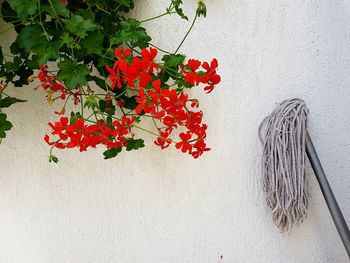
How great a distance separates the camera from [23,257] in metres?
1.32

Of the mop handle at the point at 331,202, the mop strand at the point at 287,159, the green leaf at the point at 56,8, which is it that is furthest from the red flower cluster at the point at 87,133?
the mop handle at the point at 331,202

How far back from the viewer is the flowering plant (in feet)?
3.09

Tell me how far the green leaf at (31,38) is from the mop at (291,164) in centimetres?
77

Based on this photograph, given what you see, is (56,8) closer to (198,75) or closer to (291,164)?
(198,75)

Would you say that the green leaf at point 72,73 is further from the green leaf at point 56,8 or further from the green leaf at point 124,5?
the green leaf at point 124,5

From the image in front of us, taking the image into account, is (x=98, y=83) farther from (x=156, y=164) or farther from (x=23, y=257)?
(x=23, y=257)

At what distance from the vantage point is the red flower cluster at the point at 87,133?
0.97 meters

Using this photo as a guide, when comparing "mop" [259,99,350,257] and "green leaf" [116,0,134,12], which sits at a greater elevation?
"green leaf" [116,0,134,12]

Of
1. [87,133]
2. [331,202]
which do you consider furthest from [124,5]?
[331,202]

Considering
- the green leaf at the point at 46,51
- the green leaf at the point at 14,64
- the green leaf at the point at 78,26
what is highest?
the green leaf at the point at 14,64

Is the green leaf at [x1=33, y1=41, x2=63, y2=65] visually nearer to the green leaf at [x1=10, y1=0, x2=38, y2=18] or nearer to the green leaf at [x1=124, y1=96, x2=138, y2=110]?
the green leaf at [x1=10, y1=0, x2=38, y2=18]

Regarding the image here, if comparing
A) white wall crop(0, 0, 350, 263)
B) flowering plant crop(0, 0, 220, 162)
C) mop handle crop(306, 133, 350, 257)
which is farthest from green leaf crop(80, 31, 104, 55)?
mop handle crop(306, 133, 350, 257)

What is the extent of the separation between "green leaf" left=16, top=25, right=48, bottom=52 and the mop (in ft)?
2.52

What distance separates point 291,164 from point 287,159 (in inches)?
0.9
